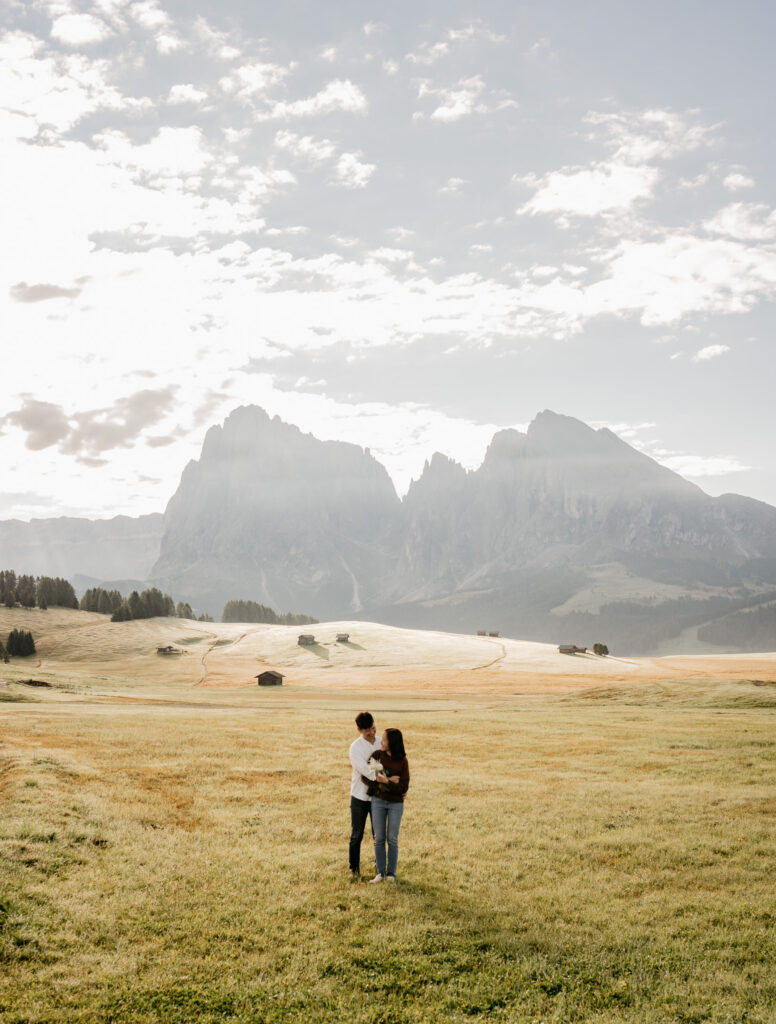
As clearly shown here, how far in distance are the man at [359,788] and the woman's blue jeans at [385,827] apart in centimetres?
Answer: 33

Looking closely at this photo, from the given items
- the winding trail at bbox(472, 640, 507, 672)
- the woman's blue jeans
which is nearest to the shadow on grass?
the winding trail at bbox(472, 640, 507, 672)

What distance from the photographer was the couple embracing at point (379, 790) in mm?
15094

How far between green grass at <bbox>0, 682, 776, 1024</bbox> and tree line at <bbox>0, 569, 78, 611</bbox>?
176203 mm

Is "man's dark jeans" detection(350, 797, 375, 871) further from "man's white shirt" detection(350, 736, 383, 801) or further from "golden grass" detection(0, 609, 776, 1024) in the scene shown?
"golden grass" detection(0, 609, 776, 1024)

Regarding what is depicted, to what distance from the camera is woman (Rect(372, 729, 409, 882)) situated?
1504 centimetres

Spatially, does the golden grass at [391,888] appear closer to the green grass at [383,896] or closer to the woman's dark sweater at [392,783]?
the green grass at [383,896]

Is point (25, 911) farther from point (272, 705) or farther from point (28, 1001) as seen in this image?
point (272, 705)

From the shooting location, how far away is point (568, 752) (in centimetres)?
3359

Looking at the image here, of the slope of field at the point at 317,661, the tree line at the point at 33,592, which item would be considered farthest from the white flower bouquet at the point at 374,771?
the tree line at the point at 33,592

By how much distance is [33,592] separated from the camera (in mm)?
185750

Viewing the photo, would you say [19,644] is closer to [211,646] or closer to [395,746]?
[211,646]

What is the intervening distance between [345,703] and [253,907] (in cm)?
6151

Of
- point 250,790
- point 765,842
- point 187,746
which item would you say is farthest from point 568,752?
point 187,746

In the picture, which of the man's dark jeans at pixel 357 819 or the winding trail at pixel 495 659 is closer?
the man's dark jeans at pixel 357 819
